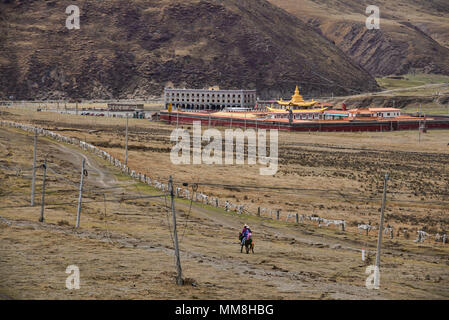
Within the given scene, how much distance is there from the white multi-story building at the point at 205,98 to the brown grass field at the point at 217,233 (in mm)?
96271

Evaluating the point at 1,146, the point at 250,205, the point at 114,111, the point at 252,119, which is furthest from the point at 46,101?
the point at 250,205

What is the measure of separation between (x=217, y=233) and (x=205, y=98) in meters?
133

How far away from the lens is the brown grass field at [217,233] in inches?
1003

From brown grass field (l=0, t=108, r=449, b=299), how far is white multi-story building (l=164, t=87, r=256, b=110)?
96.3 metres

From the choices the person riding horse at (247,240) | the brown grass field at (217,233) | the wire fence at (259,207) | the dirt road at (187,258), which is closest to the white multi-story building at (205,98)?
the brown grass field at (217,233)

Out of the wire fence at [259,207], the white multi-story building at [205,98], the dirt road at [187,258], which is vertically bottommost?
the dirt road at [187,258]

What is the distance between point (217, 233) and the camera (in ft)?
120

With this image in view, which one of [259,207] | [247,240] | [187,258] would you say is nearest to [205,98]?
[259,207]

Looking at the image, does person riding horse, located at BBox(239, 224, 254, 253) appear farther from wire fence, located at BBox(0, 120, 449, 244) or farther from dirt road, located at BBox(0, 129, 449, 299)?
wire fence, located at BBox(0, 120, 449, 244)

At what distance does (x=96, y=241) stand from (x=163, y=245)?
10.6 ft

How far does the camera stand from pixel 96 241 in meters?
31.9

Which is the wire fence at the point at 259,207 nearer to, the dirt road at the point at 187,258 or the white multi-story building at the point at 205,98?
the dirt road at the point at 187,258

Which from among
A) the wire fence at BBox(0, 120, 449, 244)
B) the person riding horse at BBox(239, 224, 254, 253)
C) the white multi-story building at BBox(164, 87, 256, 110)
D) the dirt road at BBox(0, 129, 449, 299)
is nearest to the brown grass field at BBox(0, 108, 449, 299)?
the dirt road at BBox(0, 129, 449, 299)

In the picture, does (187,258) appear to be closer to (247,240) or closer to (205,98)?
(247,240)
